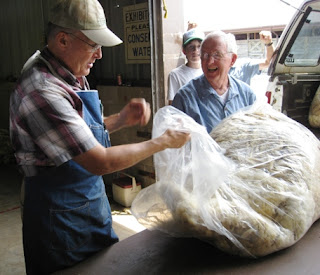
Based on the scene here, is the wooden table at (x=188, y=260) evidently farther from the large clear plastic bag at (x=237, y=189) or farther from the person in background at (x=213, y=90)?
the person in background at (x=213, y=90)

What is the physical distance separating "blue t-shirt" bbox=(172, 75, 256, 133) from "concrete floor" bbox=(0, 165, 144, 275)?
2.00 meters

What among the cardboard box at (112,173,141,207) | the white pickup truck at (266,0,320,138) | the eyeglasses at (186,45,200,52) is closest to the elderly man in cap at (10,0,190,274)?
the eyeglasses at (186,45,200,52)

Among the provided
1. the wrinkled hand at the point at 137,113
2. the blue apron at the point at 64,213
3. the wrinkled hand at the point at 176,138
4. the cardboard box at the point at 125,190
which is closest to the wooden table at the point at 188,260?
the blue apron at the point at 64,213

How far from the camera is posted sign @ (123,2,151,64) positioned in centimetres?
418

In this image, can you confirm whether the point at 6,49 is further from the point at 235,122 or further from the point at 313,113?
the point at 235,122

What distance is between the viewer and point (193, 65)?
11.9 feet

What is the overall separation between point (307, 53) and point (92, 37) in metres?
3.26

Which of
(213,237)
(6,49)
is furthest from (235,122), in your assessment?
(6,49)

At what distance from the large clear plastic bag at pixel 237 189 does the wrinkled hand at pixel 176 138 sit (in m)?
0.04

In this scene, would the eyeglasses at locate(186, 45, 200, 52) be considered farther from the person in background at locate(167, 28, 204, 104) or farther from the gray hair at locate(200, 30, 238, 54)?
the gray hair at locate(200, 30, 238, 54)

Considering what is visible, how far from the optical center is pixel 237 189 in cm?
123

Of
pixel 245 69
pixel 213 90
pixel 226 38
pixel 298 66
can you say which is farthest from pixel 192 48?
pixel 213 90

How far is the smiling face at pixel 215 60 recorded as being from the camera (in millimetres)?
2139

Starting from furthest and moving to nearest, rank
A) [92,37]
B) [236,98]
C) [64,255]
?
1. [236,98]
2. [64,255]
3. [92,37]
